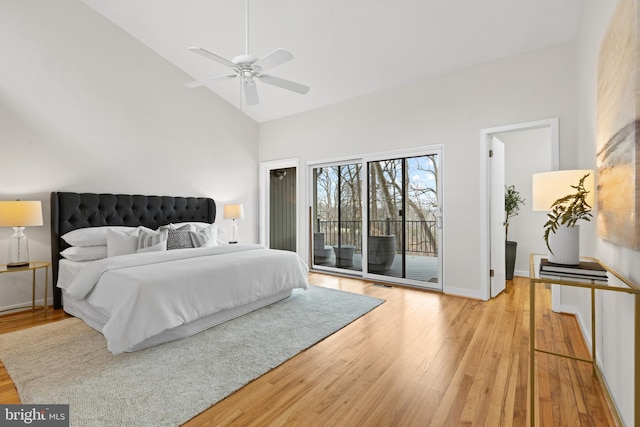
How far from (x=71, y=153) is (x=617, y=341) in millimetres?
5255

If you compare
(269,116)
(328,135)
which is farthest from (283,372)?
(269,116)

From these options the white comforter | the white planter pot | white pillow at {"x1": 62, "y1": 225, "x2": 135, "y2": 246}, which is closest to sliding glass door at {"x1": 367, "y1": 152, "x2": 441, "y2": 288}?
the white comforter

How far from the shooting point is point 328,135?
5.12 meters

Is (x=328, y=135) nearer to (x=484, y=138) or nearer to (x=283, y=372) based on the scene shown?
(x=484, y=138)

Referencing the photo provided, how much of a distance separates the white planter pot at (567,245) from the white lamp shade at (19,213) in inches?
177

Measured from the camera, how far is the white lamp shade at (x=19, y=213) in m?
2.93

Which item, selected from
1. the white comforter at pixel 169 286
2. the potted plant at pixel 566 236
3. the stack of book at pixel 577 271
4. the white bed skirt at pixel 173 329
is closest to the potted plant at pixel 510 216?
the potted plant at pixel 566 236

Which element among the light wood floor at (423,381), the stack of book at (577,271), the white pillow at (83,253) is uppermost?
the stack of book at (577,271)

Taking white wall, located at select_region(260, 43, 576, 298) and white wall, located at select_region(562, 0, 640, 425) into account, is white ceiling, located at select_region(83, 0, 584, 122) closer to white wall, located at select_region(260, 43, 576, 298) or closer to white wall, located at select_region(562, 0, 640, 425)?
white wall, located at select_region(260, 43, 576, 298)

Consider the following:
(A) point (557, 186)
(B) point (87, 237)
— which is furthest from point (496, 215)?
(B) point (87, 237)

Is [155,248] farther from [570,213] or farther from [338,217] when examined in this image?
[570,213]

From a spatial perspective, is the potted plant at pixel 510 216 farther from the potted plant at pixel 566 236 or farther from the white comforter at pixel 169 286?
the white comforter at pixel 169 286

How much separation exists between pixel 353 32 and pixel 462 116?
1680 mm

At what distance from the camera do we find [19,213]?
2988mm
